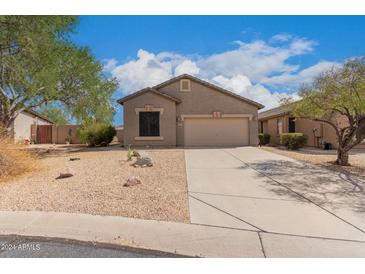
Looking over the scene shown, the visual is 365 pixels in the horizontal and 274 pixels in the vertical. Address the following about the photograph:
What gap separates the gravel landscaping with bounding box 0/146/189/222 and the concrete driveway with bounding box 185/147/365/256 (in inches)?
19.5

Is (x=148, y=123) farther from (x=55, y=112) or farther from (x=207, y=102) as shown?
(x=55, y=112)

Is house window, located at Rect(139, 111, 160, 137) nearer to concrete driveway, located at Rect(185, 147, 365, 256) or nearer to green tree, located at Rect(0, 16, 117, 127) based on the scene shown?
green tree, located at Rect(0, 16, 117, 127)

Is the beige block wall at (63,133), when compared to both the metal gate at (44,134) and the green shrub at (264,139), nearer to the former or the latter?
the metal gate at (44,134)

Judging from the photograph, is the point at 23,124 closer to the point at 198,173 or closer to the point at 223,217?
the point at 198,173

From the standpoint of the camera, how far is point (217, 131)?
69.9ft

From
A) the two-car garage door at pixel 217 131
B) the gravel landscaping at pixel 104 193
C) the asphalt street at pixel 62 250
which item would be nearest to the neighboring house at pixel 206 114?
the two-car garage door at pixel 217 131

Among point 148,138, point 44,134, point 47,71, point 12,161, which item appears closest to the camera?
point 12,161

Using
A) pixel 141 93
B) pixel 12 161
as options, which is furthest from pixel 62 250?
pixel 141 93

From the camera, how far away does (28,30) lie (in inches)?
525

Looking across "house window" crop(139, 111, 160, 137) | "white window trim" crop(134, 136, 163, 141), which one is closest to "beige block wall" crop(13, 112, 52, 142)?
"white window trim" crop(134, 136, 163, 141)

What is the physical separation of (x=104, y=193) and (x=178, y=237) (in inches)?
128

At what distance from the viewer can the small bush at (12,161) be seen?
31.0 feet
